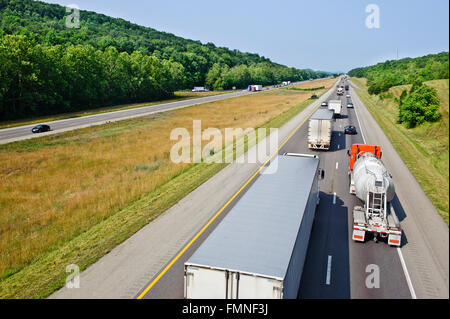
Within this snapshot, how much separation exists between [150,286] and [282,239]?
5769mm

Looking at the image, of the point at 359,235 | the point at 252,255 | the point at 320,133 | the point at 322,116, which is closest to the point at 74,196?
the point at 252,255

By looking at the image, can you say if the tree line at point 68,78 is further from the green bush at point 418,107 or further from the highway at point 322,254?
the green bush at point 418,107

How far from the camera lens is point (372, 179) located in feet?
52.0

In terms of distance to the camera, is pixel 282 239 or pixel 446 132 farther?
pixel 282 239

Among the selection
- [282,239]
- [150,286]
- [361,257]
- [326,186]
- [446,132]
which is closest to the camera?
[446,132]

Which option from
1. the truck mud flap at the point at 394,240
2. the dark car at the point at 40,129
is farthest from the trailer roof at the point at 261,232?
the dark car at the point at 40,129

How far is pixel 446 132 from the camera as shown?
4402mm

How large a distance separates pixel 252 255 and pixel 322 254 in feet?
21.9

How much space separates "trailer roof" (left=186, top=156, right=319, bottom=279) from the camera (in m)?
8.71

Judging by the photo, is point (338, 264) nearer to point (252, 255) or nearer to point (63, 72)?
point (252, 255)

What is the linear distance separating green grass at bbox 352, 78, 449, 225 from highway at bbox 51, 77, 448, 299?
107cm
